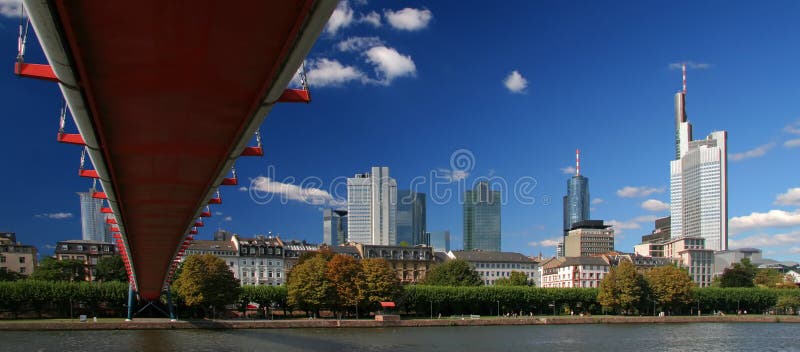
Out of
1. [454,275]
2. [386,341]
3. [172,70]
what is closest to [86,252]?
[454,275]

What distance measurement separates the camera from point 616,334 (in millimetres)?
73125

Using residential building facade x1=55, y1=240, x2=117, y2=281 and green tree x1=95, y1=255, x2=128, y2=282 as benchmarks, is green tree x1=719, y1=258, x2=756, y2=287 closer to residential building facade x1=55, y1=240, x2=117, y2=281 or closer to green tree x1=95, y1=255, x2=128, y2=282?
green tree x1=95, y1=255, x2=128, y2=282

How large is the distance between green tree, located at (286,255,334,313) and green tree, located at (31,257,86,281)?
4928 centimetres

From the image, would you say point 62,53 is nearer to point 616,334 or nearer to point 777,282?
point 616,334

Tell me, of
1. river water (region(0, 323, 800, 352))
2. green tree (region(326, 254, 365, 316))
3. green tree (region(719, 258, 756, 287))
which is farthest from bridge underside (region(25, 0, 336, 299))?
green tree (region(719, 258, 756, 287))

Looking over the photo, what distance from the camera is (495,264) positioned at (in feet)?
577

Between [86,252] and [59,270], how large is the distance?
24585 millimetres

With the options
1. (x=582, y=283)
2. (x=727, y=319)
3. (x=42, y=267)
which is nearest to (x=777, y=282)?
(x=582, y=283)

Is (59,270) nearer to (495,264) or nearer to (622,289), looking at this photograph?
(622,289)

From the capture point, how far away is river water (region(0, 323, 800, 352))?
53.2 m

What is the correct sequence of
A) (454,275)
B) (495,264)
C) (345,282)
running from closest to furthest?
(345,282), (454,275), (495,264)

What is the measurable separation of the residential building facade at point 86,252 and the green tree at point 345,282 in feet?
229

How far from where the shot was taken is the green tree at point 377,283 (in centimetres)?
9181

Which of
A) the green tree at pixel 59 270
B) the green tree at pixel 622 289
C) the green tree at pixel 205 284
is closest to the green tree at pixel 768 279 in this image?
the green tree at pixel 622 289
